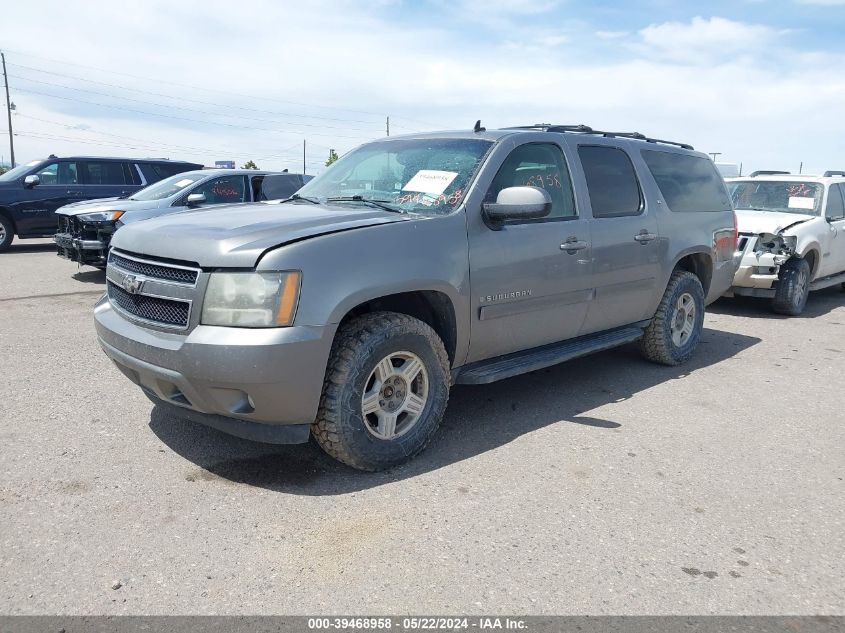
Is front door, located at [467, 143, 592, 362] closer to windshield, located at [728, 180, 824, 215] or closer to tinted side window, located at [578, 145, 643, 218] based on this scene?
tinted side window, located at [578, 145, 643, 218]

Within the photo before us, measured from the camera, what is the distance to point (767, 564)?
2832 millimetres

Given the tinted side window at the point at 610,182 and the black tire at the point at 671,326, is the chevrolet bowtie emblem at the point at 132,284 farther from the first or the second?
the black tire at the point at 671,326

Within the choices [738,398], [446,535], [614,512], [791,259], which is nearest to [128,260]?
[446,535]

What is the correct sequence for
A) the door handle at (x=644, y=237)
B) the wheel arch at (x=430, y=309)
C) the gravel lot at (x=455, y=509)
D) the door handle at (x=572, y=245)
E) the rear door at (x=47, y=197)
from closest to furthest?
1. the gravel lot at (x=455, y=509)
2. the wheel arch at (x=430, y=309)
3. the door handle at (x=572, y=245)
4. the door handle at (x=644, y=237)
5. the rear door at (x=47, y=197)

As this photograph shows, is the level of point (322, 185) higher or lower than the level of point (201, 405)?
higher

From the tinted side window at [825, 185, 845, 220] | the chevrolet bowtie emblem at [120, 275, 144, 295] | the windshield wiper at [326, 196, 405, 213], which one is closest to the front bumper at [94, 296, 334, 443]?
the chevrolet bowtie emblem at [120, 275, 144, 295]

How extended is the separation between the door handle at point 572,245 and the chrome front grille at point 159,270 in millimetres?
2325

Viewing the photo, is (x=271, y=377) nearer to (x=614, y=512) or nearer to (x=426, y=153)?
(x=614, y=512)

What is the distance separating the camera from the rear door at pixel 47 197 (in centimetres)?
1263

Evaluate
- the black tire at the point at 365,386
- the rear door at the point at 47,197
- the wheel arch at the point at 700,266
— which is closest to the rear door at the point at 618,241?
the wheel arch at the point at 700,266

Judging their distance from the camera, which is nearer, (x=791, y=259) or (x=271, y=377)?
(x=271, y=377)

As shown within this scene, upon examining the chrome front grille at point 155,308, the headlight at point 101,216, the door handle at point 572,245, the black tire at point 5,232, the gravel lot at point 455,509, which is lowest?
the gravel lot at point 455,509

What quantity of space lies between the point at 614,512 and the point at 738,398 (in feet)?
7.61

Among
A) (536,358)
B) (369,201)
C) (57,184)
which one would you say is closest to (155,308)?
(369,201)
